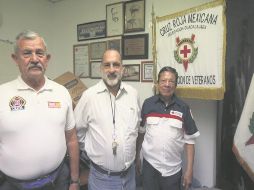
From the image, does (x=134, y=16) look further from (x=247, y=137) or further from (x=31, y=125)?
(x=31, y=125)

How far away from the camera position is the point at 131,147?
5.86 feet

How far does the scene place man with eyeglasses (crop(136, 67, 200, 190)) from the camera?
1876 millimetres

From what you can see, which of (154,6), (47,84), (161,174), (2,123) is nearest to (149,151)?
(161,174)

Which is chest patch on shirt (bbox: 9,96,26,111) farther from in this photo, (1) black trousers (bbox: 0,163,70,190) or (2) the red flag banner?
(2) the red flag banner

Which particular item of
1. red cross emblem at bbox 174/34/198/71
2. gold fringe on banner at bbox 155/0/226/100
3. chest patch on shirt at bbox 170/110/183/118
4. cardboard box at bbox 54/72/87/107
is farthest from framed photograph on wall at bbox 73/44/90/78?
chest patch on shirt at bbox 170/110/183/118

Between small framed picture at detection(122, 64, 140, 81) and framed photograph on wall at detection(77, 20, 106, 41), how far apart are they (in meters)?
0.54

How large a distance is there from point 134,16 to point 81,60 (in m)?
0.97

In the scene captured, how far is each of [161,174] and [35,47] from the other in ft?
3.90

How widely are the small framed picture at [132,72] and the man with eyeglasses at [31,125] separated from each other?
4.67 feet

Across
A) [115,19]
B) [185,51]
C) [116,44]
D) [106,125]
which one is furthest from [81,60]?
[106,125]

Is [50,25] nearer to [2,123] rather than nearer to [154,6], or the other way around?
[154,6]

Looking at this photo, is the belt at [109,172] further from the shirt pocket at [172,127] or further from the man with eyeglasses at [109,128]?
the shirt pocket at [172,127]

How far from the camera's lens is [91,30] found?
10.8 feet

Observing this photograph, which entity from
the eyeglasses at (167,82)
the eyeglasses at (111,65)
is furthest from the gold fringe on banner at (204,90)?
the eyeglasses at (111,65)
